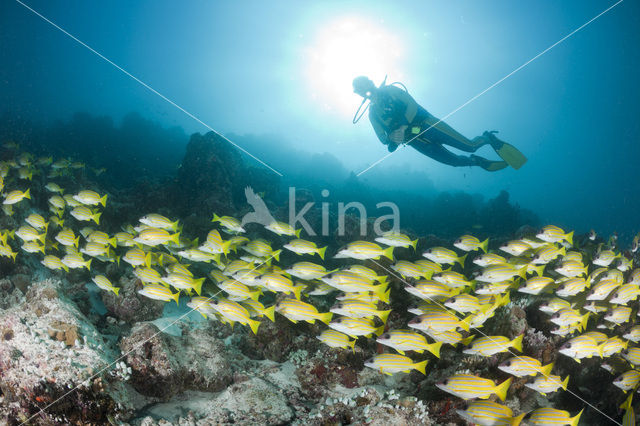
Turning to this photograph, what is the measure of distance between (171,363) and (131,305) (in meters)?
2.54

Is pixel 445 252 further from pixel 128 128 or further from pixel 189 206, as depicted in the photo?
pixel 128 128

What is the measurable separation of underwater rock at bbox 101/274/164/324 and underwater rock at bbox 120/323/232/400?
1.69 meters

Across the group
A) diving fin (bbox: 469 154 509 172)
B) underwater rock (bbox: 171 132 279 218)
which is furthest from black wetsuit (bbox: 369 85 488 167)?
underwater rock (bbox: 171 132 279 218)

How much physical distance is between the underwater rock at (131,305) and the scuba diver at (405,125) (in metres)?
8.36

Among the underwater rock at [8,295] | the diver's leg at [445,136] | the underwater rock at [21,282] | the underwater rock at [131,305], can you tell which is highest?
the diver's leg at [445,136]

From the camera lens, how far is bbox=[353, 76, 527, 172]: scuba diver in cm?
1070

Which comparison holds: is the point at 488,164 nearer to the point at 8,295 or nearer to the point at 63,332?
the point at 63,332

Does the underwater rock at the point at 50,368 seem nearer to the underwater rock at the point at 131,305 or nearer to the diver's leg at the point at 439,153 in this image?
the underwater rock at the point at 131,305

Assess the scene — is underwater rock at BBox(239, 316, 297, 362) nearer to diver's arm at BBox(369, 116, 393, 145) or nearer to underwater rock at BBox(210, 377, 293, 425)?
underwater rock at BBox(210, 377, 293, 425)

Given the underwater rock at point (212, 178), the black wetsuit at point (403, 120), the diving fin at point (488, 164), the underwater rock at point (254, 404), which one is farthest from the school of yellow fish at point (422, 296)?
the diving fin at point (488, 164)

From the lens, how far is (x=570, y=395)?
5066mm

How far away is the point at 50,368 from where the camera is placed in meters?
3.25

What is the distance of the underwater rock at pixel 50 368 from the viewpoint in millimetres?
3047

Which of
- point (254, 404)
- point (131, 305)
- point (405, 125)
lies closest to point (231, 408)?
point (254, 404)
